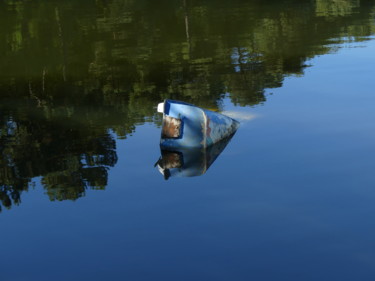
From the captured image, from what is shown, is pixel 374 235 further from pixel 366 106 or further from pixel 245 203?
pixel 366 106

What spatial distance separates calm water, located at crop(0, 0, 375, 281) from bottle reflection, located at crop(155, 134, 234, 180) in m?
0.33

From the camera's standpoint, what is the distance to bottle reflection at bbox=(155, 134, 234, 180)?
21188 millimetres

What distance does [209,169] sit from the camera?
21297 millimetres

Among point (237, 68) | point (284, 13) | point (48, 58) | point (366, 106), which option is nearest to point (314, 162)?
point (366, 106)

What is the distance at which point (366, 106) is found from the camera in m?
26.9

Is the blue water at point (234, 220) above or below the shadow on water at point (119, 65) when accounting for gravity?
below

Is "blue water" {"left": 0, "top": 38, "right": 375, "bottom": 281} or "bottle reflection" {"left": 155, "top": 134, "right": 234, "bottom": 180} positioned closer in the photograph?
"blue water" {"left": 0, "top": 38, "right": 375, "bottom": 281}

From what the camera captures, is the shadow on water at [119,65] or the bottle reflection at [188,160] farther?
the shadow on water at [119,65]

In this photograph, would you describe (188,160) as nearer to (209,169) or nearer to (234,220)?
(209,169)

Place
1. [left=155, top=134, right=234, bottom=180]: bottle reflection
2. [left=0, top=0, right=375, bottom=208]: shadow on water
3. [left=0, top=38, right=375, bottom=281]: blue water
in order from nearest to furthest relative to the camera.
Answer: [left=0, top=38, right=375, bottom=281]: blue water → [left=155, top=134, right=234, bottom=180]: bottle reflection → [left=0, top=0, right=375, bottom=208]: shadow on water

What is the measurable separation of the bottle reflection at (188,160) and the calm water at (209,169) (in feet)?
1.07

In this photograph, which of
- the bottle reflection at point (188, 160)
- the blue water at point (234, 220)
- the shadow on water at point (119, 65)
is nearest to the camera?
the blue water at point (234, 220)

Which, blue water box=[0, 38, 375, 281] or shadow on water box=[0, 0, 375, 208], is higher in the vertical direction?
shadow on water box=[0, 0, 375, 208]

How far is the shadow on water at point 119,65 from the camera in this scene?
2336 cm
